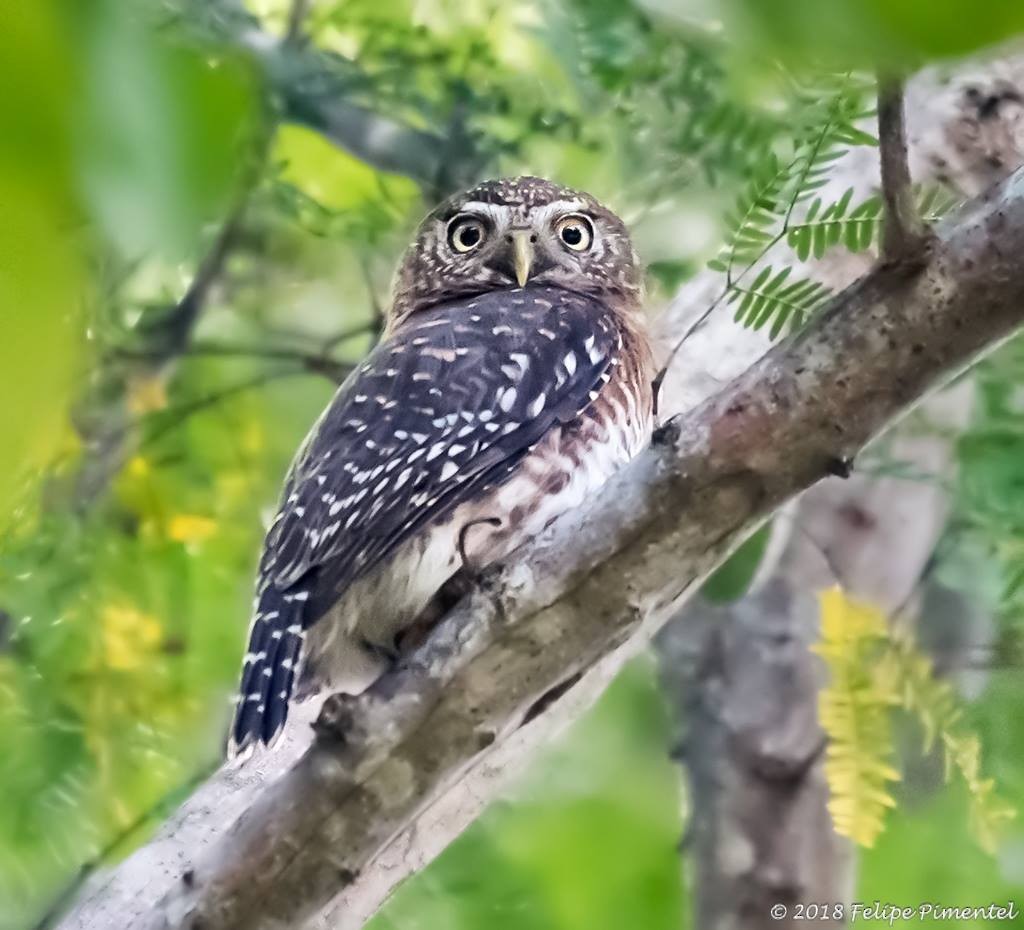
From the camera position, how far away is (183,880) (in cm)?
123

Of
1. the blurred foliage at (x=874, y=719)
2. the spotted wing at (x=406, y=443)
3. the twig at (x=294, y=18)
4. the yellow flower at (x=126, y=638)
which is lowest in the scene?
the blurred foliage at (x=874, y=719)

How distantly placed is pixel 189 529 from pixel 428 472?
2.23 ft

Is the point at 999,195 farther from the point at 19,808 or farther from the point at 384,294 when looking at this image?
the point at 384,294

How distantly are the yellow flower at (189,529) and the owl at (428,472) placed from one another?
0.39 m

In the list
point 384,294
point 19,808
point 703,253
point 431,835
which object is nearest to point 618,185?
point 703,253

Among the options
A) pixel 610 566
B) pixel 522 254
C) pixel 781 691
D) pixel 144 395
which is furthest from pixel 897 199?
pixel 781 691

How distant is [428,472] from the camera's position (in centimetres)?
158

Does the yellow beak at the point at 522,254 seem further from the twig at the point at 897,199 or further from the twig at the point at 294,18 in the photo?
the twig at the point at 897,199

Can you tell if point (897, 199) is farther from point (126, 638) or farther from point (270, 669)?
point (126, 638)

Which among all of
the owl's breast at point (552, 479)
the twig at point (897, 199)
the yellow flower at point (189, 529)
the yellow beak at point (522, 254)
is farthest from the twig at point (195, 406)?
the twig at point (897, 199)

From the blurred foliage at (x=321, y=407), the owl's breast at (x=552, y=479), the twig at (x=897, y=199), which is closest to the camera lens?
the twig at (x=897, y=199)

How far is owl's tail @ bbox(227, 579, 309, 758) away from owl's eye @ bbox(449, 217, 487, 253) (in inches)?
36.5

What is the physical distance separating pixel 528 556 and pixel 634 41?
906mm

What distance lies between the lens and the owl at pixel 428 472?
149cm
